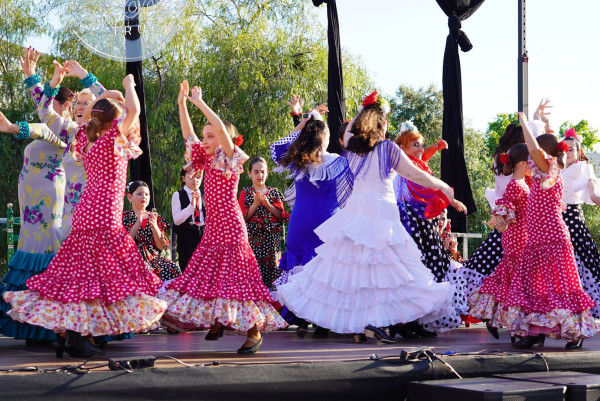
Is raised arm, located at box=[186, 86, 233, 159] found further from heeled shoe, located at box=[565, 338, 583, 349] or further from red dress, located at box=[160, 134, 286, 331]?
heeled shoe, located at box=[565, 338, 583, 349]

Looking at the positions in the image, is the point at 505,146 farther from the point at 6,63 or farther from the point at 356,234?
the point at 6,63

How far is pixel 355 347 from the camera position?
529cm

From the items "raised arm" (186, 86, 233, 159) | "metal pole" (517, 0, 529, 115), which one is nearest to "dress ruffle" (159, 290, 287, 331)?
"raised arm" (186, 86, 233, 159)

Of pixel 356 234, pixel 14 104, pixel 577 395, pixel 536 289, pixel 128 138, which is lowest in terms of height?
pixel 577 395

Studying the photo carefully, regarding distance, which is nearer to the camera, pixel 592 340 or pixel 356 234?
pixel 356 234

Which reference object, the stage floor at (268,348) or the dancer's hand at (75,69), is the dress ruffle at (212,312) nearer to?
the stage floor at (268,348)

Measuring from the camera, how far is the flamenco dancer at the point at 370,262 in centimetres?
546

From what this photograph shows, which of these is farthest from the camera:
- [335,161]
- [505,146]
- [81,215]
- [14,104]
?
[14,104]

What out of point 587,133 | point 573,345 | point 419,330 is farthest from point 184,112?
point 587,133

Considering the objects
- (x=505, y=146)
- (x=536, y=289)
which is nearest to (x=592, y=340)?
(x=536, y=289)

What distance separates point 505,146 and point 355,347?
2575 mm

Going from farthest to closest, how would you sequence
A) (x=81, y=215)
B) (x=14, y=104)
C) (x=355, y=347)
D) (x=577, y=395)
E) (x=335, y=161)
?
(x=14, y=104) → (x=335, y=161) → (x=355, y=347) → (x=81, y=215) → (x=577, y=395)

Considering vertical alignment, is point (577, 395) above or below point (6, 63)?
below

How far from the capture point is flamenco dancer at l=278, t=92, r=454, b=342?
5465 mm
